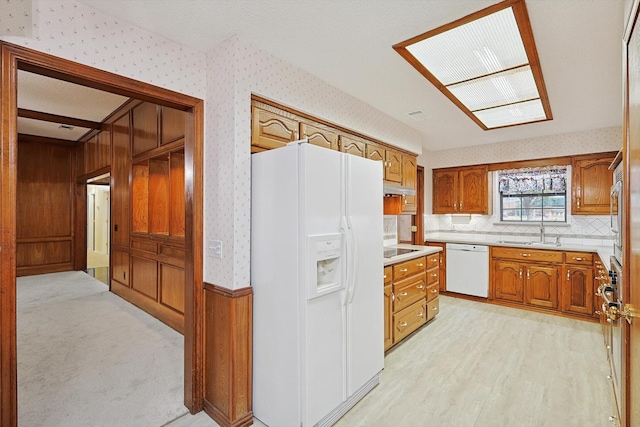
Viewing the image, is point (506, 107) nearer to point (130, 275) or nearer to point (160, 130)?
point (160, 130)

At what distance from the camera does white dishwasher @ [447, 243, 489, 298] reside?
16.2ft

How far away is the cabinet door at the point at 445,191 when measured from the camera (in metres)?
5.66

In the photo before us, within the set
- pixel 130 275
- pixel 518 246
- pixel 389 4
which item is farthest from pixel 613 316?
pixel 130 275

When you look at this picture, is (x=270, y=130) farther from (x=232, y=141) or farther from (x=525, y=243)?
(x=525, y=243)

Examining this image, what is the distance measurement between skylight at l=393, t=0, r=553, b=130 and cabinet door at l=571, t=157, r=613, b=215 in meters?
1.70

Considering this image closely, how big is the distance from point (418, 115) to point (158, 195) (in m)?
3.44

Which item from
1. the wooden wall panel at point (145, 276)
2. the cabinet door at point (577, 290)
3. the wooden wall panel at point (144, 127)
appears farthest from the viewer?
the cabinet door at point (577, 290)

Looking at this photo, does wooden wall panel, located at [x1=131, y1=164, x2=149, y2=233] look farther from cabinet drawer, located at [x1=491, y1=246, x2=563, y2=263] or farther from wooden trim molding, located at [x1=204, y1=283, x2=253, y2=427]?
cabinet drawer, located at [x1=491, y1=246, x2=563, y2=263]

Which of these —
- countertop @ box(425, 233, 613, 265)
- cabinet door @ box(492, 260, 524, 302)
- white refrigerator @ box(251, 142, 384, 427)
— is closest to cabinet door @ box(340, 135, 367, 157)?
white refrigerator @ box(251, 142, 384, 427)

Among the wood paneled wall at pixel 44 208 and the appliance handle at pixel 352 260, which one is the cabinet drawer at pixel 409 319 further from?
the wood paneled wall at pixel 44 208

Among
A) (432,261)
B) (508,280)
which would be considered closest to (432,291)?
(432,261)

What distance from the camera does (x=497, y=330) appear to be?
3.78 m

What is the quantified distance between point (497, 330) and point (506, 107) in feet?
8.54

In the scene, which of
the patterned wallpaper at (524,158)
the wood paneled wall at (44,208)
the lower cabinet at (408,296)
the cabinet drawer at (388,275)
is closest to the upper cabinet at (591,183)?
the patterned wallpaper at (524,158)
